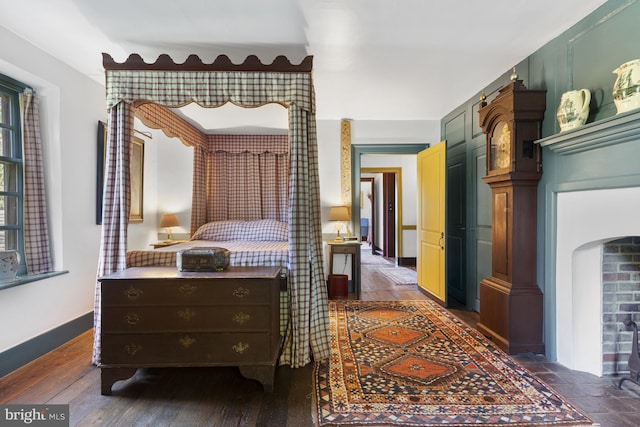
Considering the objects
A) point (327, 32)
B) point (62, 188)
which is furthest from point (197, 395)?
point (327, 32)

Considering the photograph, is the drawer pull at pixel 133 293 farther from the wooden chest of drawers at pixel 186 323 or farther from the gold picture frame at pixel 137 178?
the gold picture frame at pixel 137 178

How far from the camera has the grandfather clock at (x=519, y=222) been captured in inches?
109

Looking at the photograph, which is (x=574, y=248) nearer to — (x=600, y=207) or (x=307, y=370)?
(x=600, y=207)

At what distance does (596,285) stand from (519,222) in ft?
2.22

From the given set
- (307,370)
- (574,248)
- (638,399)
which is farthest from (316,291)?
(638,399)

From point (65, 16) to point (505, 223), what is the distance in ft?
12.2

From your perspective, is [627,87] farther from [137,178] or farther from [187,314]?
[137,178]

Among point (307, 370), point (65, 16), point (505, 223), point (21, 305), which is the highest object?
point (65, 16)

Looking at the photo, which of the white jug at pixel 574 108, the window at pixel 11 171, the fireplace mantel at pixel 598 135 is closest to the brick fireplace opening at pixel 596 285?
the fireplace mantel at pixel 598 135

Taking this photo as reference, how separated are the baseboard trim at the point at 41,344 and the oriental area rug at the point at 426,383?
7.38 ft

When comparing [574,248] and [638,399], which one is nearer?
[638,399]

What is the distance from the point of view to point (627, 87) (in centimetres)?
192

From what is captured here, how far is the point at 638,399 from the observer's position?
2.13m

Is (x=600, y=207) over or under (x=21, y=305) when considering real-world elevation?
over
